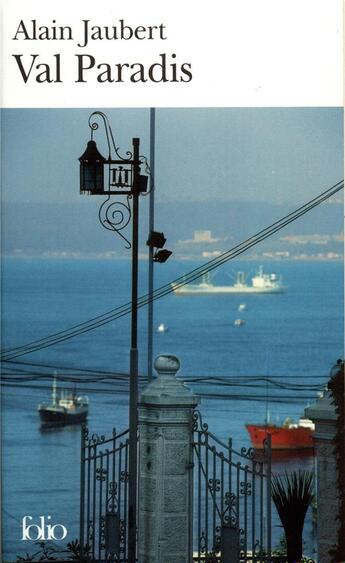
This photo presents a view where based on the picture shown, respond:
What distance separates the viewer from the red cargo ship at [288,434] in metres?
6.86

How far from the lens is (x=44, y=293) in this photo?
686cm

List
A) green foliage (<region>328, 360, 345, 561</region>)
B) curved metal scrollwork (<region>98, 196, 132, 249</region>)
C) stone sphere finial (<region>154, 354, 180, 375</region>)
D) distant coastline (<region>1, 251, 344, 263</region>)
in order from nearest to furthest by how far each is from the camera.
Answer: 1. stone sphere finial (<region>154, 354, 180, 375</region>)
2. green foliage (<region>328, 360, 345, 561</region>)
3. distant coastline (<region>1, 251, 344, 263</region>)
4. curved metal scrollwork (<region>98, 196, 132, 249</region>)

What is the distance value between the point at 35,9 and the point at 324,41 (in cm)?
145

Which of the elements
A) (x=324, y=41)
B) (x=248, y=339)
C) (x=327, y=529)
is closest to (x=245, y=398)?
(x=248, y=339)

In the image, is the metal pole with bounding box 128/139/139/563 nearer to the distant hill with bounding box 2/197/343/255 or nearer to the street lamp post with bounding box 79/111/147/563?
the street lamp post with bounding box 79/111/147/563

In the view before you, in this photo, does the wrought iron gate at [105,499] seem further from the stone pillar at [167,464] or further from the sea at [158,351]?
the stone pillar at [167,464]

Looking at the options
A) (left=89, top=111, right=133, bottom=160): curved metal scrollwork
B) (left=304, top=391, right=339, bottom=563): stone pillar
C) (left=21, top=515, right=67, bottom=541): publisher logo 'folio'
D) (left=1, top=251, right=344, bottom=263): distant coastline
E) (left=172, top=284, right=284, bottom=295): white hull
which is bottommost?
(left=21, top=515, right=67, bottom=541): publisher logo 'folio'

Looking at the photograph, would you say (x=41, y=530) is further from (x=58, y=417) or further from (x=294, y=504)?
(x=294, y=504)

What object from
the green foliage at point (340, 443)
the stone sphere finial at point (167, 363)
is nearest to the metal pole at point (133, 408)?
the stone sphere finial at point (167, 363)

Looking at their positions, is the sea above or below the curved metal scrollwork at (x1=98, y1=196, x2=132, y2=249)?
below

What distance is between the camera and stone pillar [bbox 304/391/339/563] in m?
6.68

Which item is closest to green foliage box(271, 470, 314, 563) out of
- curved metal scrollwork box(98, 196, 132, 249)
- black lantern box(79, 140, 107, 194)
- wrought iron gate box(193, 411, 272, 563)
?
wrought iron gate box(193, 411, 272, 563)

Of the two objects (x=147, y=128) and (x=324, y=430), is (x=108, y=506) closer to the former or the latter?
(x=324, y=430)

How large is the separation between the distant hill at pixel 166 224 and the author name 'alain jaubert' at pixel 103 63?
26.0 inches
